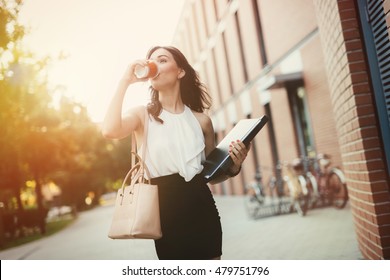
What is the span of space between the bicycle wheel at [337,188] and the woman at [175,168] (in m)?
4.29

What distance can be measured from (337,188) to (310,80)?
6.34ft

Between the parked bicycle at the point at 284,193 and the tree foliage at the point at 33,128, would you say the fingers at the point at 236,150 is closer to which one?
the tree foliage at the point at 33,128

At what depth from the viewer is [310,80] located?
6699 millimetres

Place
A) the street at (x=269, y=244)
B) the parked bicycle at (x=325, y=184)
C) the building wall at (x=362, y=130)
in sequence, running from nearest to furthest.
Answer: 1. the building wall at (x=362, y=130)
2. the street at (x=269, y=244)
3. the parked bicycle at (x=325, y=184)

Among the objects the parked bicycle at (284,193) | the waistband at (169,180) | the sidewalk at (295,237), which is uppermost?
the waistband at (169,180)

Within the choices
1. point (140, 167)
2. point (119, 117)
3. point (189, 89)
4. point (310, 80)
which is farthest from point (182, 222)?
point (310, 80)

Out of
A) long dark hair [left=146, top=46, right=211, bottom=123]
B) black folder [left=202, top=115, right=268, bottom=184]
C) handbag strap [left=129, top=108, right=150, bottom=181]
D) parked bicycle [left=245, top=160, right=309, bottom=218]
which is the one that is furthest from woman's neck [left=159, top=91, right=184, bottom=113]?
parked bicycle [left=245, top=160, right=309, bottom=218]

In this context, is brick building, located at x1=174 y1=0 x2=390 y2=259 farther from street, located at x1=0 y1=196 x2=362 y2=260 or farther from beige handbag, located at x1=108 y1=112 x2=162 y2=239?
beige handbag, located at x1=108 y1=112 x2=162 y2=239

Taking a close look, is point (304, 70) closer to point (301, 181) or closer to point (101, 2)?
point (301, 181)

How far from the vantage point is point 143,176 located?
170 cm

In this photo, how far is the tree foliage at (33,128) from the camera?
3.85 metres

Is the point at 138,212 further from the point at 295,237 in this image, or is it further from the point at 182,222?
the point at 295,237

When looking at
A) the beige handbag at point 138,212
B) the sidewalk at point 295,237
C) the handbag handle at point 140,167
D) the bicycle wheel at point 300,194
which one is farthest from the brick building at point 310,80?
the beige handbag at point 138,212
